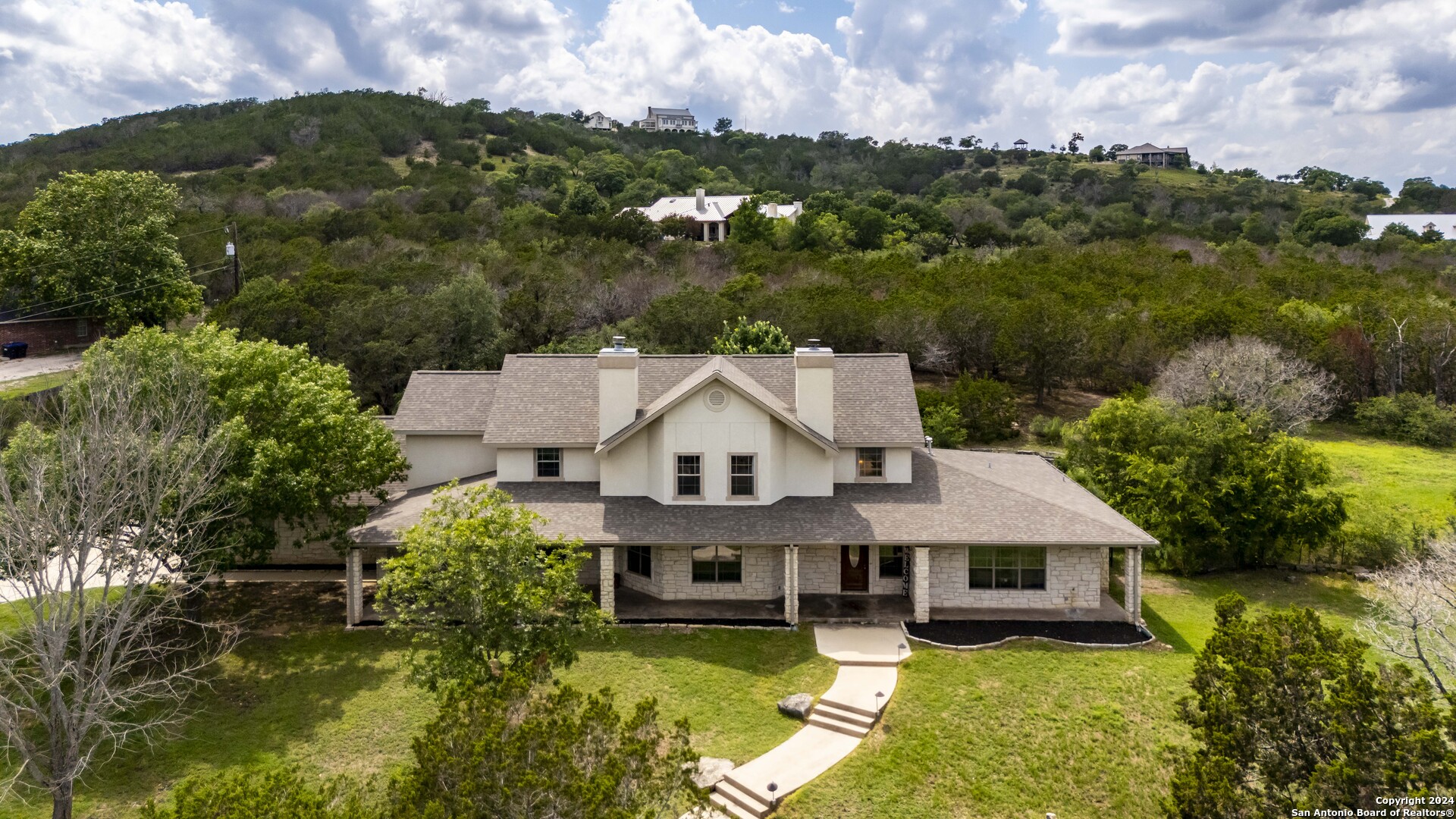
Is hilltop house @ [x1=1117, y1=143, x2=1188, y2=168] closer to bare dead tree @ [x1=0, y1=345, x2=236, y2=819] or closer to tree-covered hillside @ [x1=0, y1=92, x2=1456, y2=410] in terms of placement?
tree-covered hillside @ [x1=0, y1=92, x2=1456, y2=410]

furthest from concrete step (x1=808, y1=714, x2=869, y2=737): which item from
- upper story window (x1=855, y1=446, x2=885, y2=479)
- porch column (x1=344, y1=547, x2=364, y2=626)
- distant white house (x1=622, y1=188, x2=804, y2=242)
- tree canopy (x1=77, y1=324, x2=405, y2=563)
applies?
distant white house (x1=622, y1=188, x2=804, y2=242)

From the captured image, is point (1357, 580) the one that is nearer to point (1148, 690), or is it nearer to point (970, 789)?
point (1148, 690)

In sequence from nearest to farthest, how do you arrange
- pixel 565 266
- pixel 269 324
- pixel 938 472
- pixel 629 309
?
1. pixel 938 472
2. pixel 269 324
3. pixel 629 309
4. pixel 565 266

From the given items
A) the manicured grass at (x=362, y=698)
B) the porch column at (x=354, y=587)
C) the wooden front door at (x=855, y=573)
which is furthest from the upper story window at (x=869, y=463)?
the porch column at (x=354, y=587)

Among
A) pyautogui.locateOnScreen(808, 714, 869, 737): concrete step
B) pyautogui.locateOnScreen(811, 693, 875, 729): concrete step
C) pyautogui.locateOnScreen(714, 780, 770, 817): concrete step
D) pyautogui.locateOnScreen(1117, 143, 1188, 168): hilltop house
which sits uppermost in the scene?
pyautogui.locateOnScreen(1117, 143, 1188, 168): hilltop house

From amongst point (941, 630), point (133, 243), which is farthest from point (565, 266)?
point (941, 630)
